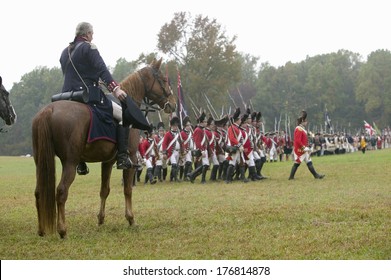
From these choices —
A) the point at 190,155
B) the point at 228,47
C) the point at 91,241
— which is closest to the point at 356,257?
the point at 91,241

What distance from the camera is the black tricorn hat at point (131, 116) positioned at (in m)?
7.86

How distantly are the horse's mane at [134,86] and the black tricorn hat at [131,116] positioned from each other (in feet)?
2.84

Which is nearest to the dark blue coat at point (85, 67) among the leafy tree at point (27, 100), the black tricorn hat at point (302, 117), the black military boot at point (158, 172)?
the black tricorn hat at point (302, 117)

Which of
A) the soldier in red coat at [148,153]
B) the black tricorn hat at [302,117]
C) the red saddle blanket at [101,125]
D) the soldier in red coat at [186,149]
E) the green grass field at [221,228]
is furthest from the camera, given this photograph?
the soldier in red coat at [186,149]

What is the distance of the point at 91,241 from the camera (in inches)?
277

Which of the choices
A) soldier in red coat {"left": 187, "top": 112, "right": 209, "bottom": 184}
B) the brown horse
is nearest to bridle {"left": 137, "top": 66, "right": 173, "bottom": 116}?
the brown horse

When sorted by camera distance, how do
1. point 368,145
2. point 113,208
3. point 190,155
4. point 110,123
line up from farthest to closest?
point 368,145
point 190,155
point 113,208
point 110,123

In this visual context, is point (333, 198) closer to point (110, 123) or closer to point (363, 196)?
point (363, 196)

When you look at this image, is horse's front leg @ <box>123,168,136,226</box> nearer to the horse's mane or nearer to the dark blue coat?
the horse's mane

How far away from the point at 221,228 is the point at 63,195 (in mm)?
2121

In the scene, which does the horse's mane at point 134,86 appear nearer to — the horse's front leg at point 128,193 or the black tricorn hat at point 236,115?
the horse's front leg at point 128,193

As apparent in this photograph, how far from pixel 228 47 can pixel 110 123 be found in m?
41.9

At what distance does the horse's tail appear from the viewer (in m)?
7.19

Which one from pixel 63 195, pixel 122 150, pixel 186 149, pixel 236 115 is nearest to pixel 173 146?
pixel 186 149
